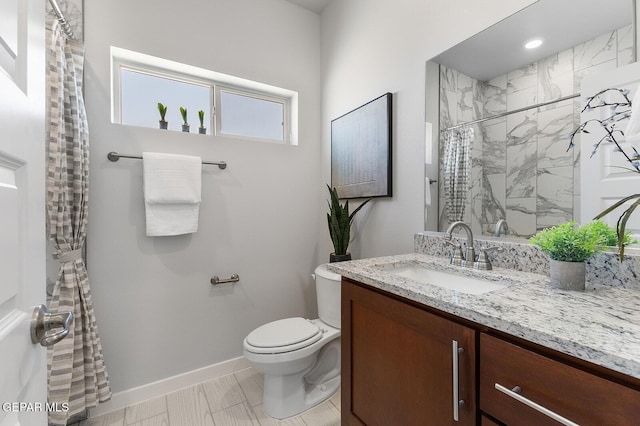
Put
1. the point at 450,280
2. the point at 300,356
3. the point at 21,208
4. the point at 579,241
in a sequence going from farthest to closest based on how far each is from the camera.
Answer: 1. the point at 300,356
2. the point at 450,280
3. the point at 579,241
4. the point at 21,208

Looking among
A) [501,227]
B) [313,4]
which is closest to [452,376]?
[501,227]

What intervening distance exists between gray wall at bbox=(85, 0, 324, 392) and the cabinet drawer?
1.68 m

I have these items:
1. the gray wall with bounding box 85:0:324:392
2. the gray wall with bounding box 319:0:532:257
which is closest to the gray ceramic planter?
the gray wall with bounding box 319:0:532:257

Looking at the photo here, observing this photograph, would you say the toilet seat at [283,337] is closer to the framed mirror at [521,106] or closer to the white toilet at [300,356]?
the white toilet at [300,356]

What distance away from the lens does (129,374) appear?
168cm

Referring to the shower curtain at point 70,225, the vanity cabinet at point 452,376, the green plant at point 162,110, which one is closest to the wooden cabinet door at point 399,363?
the vanity cabinet at point 452,376

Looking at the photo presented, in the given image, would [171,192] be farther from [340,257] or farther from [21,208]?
[21,208]

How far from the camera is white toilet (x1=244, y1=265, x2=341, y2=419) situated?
147 cm

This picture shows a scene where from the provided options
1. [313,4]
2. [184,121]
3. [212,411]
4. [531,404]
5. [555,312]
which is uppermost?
[313,4]

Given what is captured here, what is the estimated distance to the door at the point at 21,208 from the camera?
438 mm

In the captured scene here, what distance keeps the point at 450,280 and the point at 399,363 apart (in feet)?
1.52

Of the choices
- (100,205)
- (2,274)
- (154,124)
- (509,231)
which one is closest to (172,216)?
(100,205)

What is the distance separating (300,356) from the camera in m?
1.48

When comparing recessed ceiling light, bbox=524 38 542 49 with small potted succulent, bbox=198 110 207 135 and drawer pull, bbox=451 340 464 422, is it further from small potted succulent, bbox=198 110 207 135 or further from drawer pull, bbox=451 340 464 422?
small potted succulent, bbox=198 110 207 135
